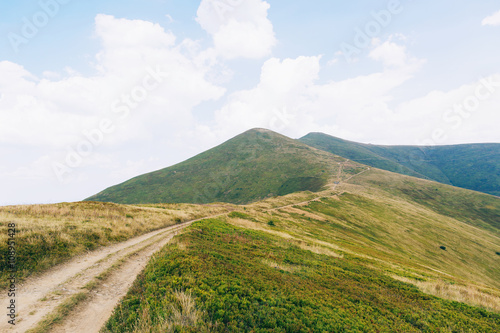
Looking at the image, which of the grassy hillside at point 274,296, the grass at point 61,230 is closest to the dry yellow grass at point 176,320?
the grassy hillside at point 274,296

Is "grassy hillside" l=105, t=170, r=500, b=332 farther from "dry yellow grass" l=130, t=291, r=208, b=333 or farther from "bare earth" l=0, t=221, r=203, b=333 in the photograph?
"bare earth" l=0, t=221, r=203, b=333

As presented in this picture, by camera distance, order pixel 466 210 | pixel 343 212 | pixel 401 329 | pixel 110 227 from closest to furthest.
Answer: pixel 401 329, pixel 110 227, pixel 343 212, pixel 466 210

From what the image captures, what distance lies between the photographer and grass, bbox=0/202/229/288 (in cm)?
1311

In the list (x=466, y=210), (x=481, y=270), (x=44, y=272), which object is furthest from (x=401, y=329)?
(x=466, y=210)

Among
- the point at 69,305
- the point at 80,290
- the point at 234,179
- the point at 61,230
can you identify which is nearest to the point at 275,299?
the point at 69,305

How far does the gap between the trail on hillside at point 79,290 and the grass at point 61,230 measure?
100 cm

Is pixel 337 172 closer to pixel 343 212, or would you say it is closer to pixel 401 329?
pixel 343 212

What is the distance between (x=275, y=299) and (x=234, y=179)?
→ 15118 centimetres

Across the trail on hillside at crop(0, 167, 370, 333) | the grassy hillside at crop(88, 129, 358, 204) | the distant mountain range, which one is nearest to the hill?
the trail on hillside at crop(0, 167, 370, 333)

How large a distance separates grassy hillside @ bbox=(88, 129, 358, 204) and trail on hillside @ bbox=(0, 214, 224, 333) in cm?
11164

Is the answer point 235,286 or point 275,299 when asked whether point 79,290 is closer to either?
point 235,286

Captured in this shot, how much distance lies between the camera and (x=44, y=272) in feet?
41.6

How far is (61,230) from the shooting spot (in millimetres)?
17047

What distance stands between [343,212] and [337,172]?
258ft
